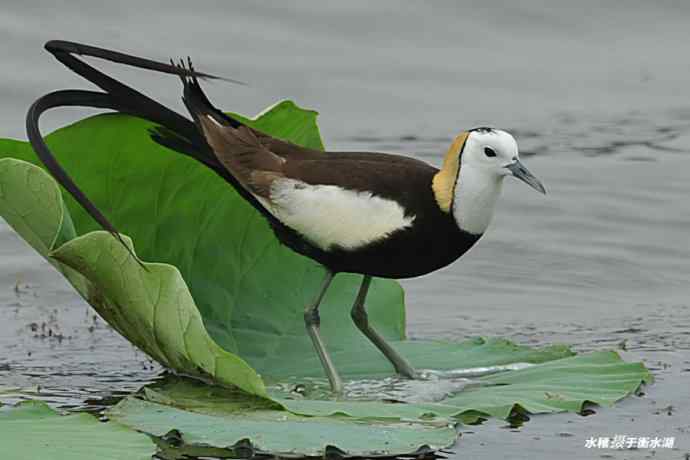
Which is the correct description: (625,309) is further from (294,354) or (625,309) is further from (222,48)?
(222,48)

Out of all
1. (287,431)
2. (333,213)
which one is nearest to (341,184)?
(333,213)

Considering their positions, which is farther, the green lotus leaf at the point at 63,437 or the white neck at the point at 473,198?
the white neck at the point at 473,198

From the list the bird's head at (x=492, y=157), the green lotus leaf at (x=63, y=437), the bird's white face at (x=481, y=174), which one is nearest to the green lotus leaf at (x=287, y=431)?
Result: the green lotus leaf at (x=63, y=437)

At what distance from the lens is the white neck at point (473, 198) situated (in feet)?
15.4

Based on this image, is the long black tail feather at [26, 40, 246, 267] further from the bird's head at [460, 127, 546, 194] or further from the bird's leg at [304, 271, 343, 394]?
the bird's head at [460, 127, 546, 194]

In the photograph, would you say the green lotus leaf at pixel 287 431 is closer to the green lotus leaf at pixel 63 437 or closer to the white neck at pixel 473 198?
the green lotus leaf at pixel 63 437

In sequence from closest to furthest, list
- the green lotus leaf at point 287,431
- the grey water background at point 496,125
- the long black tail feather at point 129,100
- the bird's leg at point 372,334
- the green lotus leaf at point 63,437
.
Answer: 1. the green lotus leaf at point 63,437
2. the green lotus leaf at point 287,431
3. the long black tail feather at point 129,100
4. the bird's leg at point 372,334
5. the grey water background at point 496,125

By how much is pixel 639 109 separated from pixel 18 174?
19.5ft

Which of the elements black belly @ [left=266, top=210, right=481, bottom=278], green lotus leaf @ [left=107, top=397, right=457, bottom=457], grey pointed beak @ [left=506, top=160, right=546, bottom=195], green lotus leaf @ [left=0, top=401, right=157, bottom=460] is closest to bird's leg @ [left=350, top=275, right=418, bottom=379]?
black belly @ [left=266, top=210, right=481, bottom=278]

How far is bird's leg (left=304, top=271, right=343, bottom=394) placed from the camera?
479 centimetres

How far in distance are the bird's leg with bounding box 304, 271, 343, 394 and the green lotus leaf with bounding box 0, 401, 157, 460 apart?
97 cm

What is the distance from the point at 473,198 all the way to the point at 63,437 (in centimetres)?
148

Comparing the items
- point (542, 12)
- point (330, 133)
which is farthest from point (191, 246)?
point (542, 12)

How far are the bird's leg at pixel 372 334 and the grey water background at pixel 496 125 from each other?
572 mm
